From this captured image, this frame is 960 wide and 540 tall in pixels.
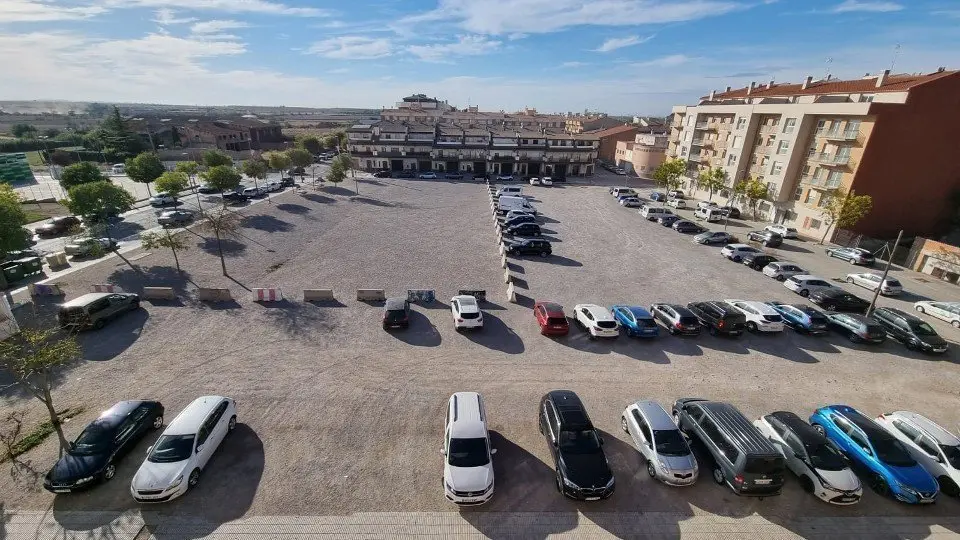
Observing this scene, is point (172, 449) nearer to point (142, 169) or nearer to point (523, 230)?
point (523, 230)

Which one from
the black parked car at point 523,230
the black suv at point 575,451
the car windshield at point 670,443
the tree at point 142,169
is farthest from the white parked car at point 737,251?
the tree at point 142,169

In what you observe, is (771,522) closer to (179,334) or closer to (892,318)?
(892,318)

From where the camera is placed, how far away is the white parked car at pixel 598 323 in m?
19.7

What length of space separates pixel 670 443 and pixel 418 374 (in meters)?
9.82

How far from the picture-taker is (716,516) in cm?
1095

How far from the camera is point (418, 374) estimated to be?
1684cm

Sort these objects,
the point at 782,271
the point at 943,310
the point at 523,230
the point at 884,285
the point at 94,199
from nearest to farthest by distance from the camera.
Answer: the point at 943,310 → the point at 884,285 → the point at 782,271 → the point at 94,199 → the point at 523,230

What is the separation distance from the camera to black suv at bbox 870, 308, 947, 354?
64.6ft

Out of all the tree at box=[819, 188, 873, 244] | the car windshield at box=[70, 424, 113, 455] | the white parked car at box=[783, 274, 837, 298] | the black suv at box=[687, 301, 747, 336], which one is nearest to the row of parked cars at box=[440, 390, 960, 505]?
the black suv at box=[687, 301, 747, 336]

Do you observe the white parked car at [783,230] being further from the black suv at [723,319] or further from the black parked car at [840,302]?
the black suv at [723,319]

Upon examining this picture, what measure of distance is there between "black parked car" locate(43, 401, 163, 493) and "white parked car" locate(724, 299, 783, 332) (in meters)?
26.5

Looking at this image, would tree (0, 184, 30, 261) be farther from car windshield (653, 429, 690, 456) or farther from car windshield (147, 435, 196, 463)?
car windshield (653, 429, 690, 456)

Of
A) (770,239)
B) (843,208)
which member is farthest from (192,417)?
(843,208)

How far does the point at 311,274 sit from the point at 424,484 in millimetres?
19772
